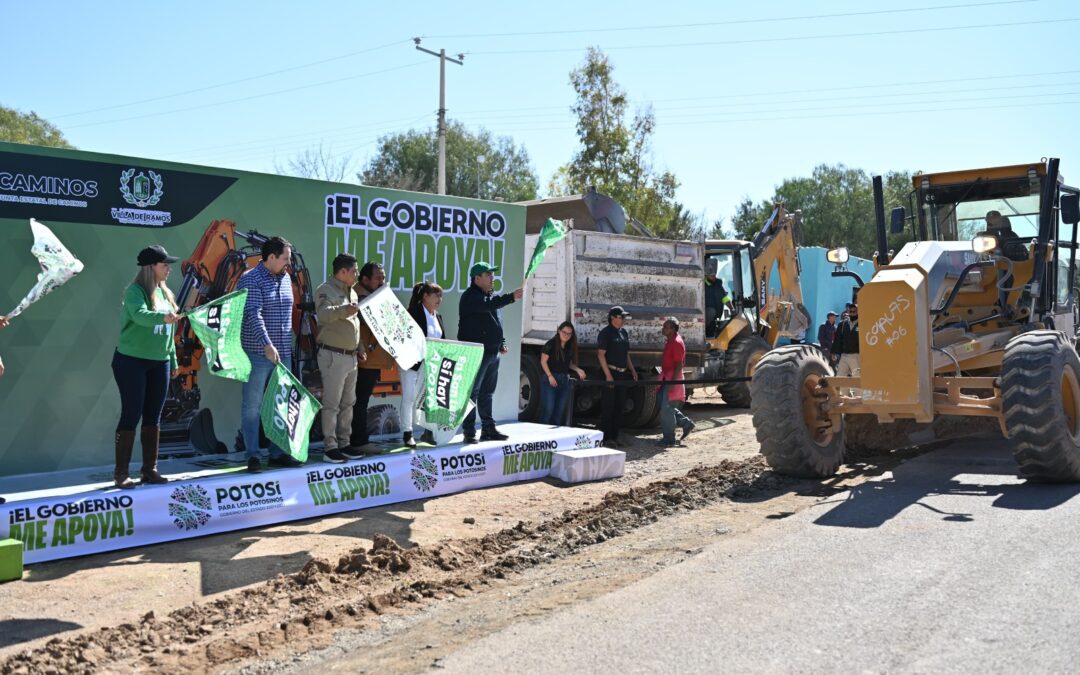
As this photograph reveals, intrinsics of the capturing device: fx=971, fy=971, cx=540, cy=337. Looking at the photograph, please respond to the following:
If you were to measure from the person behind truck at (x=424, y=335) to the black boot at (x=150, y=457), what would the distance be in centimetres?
240

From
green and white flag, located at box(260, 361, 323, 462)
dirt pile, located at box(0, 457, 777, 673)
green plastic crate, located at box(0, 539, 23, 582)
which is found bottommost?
dirt pile, located at box(0, 457, 777, 673)

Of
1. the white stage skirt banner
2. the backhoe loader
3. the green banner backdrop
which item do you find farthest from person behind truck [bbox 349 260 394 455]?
the backhoe loader

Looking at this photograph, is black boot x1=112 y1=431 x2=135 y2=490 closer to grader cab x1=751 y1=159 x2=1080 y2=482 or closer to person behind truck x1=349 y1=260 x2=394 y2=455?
person behind truck x1=349 y1=260 x2=394 y2=455

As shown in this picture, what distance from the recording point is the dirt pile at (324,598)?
4.72 m

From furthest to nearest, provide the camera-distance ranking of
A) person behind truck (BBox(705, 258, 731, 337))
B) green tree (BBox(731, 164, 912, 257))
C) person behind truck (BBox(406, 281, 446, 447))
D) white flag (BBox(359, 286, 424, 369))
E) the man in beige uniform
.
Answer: green tree (BBox(731, 164, 912, 257)) → person behind truck (BBox(705, 258, 731, 337)) → person behind truck (BBox(406, 281, 446, 447)) → white flag (BBox(359, 286, 424, 369)) → the man in beige uniform

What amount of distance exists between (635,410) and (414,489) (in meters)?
5.62

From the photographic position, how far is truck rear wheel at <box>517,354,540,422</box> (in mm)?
13102

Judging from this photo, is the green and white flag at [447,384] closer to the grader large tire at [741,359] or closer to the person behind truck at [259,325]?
the person behind truck at [259,325]

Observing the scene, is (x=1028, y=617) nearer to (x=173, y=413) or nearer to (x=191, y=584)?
(x=191, y=584)

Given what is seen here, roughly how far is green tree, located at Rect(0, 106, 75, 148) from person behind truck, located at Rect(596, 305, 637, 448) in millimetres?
33904

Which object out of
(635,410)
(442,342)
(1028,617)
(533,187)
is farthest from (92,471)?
(533,187)

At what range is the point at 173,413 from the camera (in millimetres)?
8344

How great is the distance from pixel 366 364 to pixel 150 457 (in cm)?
226

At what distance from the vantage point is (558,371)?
1187 cm
